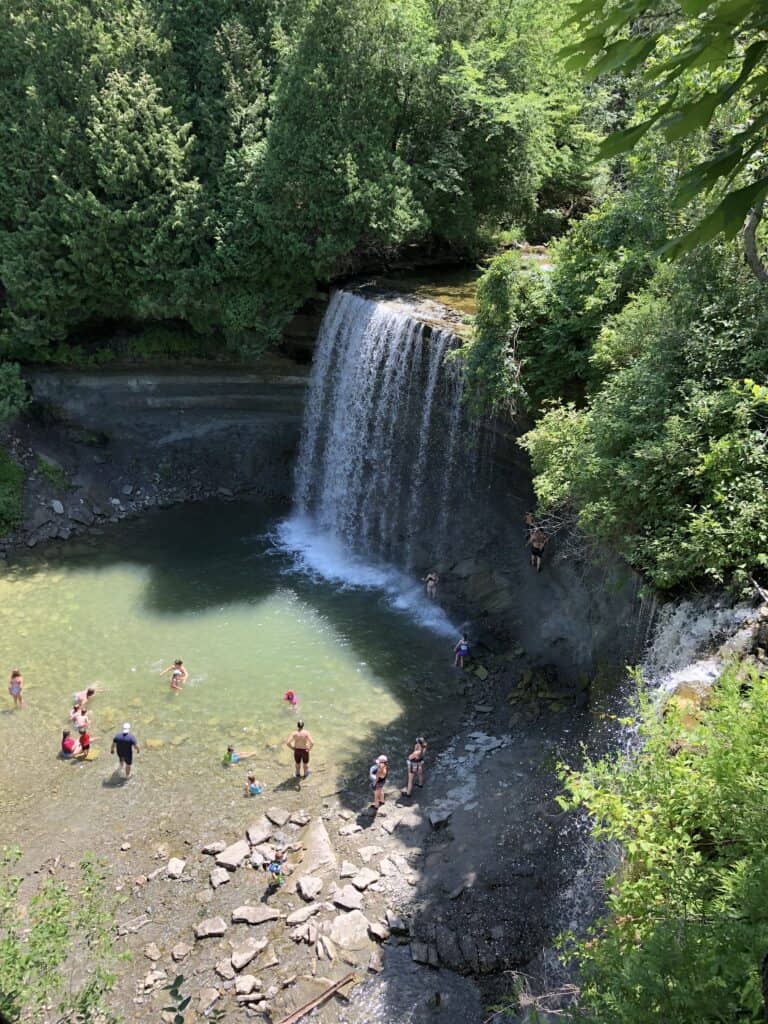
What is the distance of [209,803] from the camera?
12078mm

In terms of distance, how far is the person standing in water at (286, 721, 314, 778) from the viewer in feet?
40.7

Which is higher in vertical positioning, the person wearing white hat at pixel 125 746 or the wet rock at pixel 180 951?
the person wearing white hat at pixel 125 746

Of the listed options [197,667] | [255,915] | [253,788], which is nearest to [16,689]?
[197,667]

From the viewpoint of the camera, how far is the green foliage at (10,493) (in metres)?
19.6

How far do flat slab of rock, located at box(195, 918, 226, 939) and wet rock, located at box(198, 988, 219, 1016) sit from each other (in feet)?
2.40

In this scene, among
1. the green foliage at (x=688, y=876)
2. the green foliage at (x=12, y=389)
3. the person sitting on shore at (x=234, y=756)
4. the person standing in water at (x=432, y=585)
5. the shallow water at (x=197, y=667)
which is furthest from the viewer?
the green foliage at (x=12, y=389)

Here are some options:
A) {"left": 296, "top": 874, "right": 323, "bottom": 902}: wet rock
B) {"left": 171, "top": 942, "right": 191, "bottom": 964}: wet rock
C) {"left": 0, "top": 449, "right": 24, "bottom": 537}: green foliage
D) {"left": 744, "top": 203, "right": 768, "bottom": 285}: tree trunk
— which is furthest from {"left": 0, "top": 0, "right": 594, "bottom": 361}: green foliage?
{"left": 171, "top": 942, "right": 191, "bottom": 964}: wet rock

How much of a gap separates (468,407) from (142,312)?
33.3 feet

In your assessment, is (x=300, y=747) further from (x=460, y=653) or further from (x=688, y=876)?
(x=688, y=876)

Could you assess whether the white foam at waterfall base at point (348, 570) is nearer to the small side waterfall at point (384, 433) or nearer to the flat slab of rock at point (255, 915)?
the small side waterfall at point (384, 433)

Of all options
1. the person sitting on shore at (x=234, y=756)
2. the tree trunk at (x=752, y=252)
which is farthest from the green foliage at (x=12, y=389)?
the tree trunk at (x=752, y=252)

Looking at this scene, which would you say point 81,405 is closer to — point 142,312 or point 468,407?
point 142,312

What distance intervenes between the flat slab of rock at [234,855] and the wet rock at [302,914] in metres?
1.26

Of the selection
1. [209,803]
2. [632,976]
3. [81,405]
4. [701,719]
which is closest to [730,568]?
[701,719]
